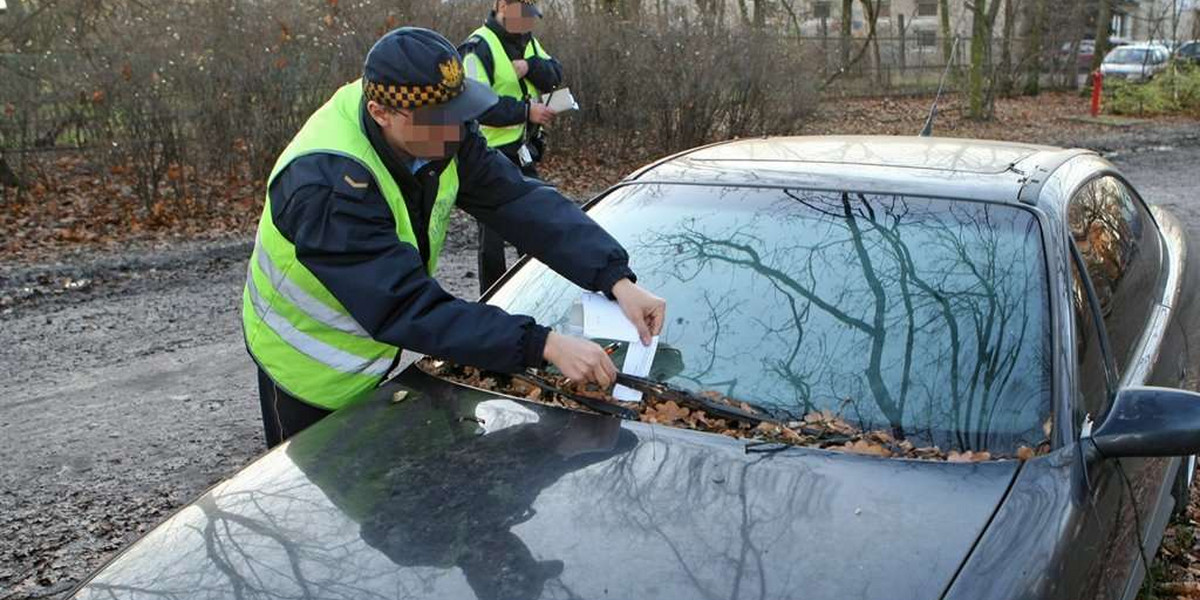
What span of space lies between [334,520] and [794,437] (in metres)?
0.96

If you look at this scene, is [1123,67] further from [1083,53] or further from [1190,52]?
[1083,53]

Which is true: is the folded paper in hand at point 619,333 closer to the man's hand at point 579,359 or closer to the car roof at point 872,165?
the man's hand at point 579,359

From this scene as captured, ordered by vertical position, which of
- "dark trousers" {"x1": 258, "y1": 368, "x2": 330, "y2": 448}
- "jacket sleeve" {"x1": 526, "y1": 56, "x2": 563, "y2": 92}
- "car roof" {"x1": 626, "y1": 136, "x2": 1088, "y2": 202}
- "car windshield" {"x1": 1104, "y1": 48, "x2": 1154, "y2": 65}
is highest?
"jacket sleeve" {"x1": 526, "y1": 56, "x2": 563, "y2": 92}

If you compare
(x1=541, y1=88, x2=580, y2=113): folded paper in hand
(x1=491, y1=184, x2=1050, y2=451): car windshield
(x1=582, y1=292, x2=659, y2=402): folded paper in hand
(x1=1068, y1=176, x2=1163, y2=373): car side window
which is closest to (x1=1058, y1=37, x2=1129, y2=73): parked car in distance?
(x1=541, y1=88, x2=580, y2=113): folded paper in hand

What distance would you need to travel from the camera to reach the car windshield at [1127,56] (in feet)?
85.2

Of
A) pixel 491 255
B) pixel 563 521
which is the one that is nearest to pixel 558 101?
pixel 491 255

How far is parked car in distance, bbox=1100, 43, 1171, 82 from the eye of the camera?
2430 centimetres

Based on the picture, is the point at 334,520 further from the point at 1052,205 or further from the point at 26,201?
the point at 26,201

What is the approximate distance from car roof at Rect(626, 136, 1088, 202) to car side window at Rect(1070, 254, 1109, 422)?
31 cm

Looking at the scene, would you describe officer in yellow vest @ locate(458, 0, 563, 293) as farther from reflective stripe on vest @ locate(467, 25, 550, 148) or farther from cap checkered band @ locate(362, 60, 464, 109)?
cap checkered band @ locate(362, 60, 464, 109)

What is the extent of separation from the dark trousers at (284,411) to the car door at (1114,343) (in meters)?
1.83

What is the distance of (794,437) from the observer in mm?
2412

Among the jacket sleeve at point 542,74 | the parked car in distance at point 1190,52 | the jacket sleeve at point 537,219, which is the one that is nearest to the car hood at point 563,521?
the jacket sleeve at point 537,219

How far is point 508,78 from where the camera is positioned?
5.85 meters
